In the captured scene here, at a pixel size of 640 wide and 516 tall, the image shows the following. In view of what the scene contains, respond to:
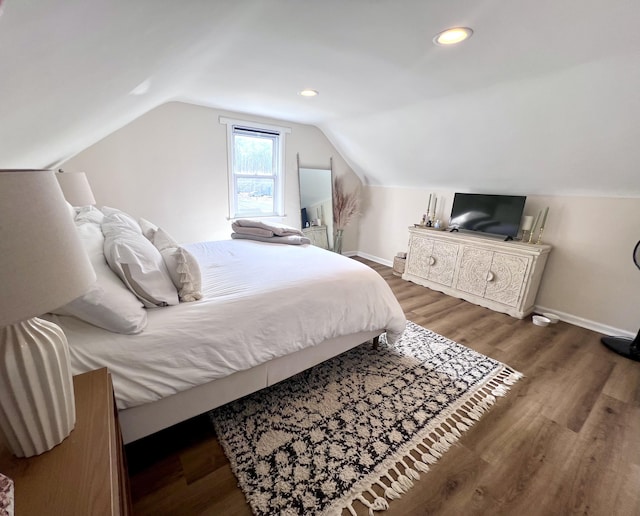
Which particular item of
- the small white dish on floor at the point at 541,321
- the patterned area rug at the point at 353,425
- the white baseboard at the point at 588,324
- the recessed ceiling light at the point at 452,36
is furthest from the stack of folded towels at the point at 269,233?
the white baseboard at the point at 588,324

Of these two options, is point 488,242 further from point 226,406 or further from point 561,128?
point 226,406

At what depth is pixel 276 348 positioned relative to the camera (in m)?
1.57

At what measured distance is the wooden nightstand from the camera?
2.01 ft

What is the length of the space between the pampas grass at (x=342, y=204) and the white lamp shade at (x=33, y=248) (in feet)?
13.5

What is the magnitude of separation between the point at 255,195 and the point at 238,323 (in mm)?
2925

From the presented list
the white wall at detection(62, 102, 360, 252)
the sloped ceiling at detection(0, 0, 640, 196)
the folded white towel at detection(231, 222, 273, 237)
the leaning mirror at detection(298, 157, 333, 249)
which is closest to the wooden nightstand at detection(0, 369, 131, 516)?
the sloped ceiling at detection(0, 0, 640, 196)

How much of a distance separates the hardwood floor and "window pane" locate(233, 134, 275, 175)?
3137 millimetres

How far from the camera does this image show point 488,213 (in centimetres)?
331

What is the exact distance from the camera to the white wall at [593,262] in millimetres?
2586

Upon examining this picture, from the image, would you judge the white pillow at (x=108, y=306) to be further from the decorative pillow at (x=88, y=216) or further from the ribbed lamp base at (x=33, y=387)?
the decorative pillow at (x=88, y=216)

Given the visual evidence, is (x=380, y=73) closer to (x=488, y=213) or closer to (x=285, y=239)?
(x=285, y=239)

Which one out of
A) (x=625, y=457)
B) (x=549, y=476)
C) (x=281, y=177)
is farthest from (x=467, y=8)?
(x=281, y=177)

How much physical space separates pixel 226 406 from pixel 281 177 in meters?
3.21

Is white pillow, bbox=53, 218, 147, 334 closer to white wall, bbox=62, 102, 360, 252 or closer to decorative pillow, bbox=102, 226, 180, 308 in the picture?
decorative pillow, bbox=102, 226, 180, 308
